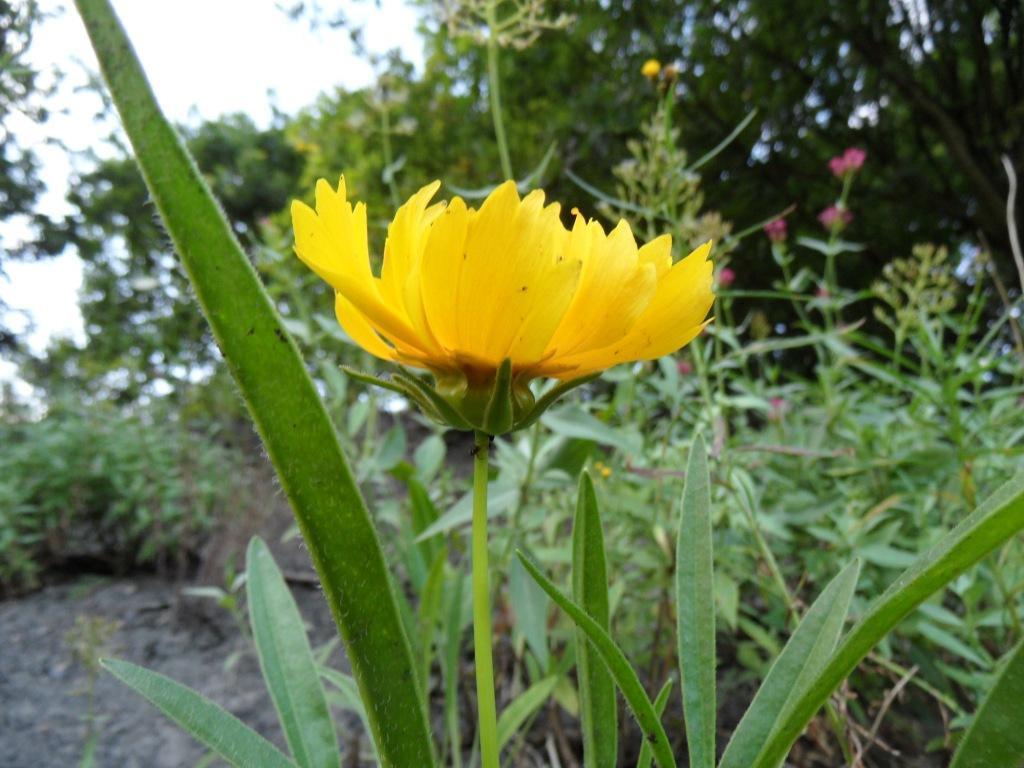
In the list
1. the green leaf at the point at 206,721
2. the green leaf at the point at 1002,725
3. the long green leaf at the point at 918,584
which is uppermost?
the long green leaf at the point at 918,584

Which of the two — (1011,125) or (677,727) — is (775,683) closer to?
(677,727)

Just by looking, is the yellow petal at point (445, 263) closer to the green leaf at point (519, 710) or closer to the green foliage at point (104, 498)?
the green leaf at point (519, 710)

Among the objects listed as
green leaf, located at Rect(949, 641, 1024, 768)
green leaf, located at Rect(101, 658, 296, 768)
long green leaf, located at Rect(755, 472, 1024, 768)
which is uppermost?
long green leaf, located at Rect(755, 472, 1024, 768)

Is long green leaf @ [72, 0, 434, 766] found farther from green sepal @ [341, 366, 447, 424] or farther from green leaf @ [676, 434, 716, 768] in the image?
green leaf @ [676, 434, 716, 768]

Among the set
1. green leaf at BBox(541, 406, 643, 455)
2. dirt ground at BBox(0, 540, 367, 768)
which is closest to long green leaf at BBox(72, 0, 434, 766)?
green leaf at BBox(541, 406, 643, 455)

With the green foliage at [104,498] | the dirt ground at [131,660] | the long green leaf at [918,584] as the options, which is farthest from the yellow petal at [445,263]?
the green foliage at [104,498]

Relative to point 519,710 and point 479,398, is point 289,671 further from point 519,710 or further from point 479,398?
point 519,710

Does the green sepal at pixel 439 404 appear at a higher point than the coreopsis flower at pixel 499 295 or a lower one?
lower
